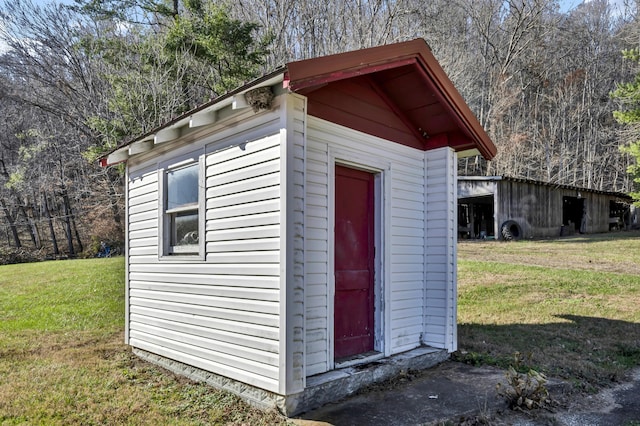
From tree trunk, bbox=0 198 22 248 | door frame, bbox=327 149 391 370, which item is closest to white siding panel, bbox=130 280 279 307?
door frame, bbox=327 149 391 370

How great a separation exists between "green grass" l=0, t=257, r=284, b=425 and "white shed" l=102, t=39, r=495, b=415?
0.25 m

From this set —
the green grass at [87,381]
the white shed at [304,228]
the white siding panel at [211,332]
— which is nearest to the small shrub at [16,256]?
the green grass at [87,381]

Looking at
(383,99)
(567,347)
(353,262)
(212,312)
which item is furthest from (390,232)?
(567,347)

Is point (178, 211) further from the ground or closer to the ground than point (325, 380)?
further from the ground

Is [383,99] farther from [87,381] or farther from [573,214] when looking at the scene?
[573,214]

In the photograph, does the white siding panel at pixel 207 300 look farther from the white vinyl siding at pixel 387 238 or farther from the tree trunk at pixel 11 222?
the tree trunk at pixel 11 222

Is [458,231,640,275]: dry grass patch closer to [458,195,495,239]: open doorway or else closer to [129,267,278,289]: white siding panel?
[458,195,495,239]: open doorway

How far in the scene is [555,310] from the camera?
8180 mm

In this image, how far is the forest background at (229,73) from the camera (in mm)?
13758

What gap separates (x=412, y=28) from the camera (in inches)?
741

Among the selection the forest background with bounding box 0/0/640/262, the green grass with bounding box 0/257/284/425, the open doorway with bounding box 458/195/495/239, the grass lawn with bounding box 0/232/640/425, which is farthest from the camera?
the open doorway with bounding box 458/195/495/239

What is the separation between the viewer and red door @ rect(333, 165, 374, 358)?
461cm

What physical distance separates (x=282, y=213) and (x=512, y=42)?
27847mm

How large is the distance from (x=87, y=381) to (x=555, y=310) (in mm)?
7646
